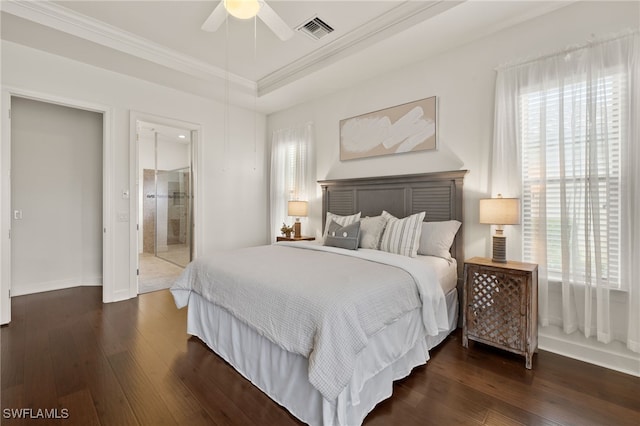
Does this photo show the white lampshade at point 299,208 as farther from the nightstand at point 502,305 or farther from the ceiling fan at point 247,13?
the nightstand at point 502,305

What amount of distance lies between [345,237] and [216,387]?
5.65 feet

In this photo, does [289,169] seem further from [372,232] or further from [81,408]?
[81,408]

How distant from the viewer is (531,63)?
251cm

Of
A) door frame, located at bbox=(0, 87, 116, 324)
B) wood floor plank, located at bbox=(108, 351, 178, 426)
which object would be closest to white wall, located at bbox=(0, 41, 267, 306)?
door frame, located at bbox=(0, 87, 116, 324)

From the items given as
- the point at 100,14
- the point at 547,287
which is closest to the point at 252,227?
the point at 100,14

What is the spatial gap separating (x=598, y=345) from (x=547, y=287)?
504 millimetres

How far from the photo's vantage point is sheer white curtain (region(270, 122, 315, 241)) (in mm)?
4504

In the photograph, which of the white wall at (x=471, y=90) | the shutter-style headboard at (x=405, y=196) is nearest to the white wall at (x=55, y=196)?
the shutter-style headboard at (x=405, y=196)

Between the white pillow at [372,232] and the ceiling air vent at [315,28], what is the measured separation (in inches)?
80.0

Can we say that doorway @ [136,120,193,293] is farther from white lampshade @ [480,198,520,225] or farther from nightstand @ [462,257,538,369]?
white lampshade @ [480,198,520,225]

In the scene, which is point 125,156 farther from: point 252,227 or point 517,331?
point 517,331

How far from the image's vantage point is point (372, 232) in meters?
3.11

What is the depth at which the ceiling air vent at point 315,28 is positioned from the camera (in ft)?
9.45

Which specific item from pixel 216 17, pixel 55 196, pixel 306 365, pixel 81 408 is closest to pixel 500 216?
pixel 306 365
